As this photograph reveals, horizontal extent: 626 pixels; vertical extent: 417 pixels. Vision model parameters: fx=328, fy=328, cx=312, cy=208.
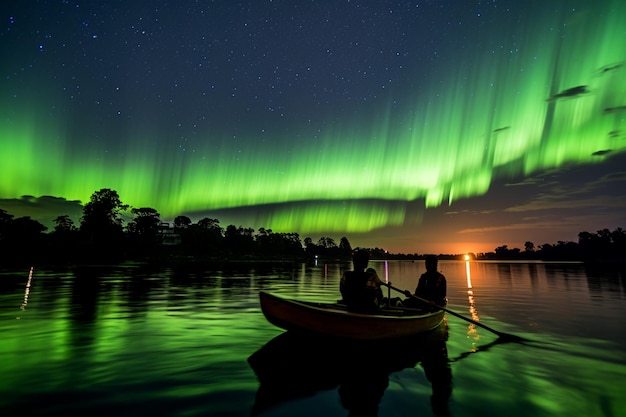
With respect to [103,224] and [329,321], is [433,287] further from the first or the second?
[103,224]

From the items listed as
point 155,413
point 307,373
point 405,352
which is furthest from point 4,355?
point 405,352

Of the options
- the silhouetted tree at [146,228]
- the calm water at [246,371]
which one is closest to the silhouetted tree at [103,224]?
the silhouetted tree at [146,228]

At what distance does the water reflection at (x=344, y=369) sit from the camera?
24.8 ft

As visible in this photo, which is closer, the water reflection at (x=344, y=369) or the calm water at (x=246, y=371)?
the calm water at (x=246, y=371)

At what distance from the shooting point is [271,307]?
34.8 ft

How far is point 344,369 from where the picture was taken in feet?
31.2

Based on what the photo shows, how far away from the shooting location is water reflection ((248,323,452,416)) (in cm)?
757

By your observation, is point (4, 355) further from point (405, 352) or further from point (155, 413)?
point (405, 352)

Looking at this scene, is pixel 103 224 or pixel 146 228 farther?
pixel 146 228

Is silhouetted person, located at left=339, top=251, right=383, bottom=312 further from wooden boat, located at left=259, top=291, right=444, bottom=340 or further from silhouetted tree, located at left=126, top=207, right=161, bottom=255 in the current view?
silhouetted tree, located at left=126, top=207, right=161, bottom=255

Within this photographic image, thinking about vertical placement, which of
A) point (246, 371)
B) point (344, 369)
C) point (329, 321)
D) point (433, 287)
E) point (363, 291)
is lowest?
point (246, 371)

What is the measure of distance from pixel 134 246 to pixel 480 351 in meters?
127

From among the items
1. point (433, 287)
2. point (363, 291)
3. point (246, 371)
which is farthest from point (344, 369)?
point (433, 287)

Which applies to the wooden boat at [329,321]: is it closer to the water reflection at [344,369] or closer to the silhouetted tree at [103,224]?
the water reflection at [344,369]
